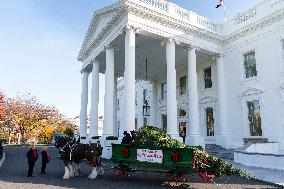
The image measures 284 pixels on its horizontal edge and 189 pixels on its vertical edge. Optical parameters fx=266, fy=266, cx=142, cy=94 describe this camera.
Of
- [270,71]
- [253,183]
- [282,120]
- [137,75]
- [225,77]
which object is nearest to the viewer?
[253,183]

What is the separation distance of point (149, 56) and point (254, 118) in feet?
34.5

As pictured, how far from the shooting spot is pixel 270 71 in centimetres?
1844

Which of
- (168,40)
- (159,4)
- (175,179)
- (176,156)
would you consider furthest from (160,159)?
(159,4)

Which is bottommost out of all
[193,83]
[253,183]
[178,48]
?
[253,183]

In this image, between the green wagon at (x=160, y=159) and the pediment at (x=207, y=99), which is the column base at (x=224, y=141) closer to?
the pediment at (x=207, y=99)

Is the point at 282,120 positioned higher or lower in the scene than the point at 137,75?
lower

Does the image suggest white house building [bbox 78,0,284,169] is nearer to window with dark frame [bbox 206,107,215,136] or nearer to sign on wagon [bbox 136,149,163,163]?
window with dark frame [bbox 206,107,215,136]

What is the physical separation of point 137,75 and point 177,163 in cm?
2230

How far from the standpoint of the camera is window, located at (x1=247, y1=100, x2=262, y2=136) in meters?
19.0

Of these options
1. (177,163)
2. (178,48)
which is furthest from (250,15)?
(177,163)

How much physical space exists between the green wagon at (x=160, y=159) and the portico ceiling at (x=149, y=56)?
36.4ft

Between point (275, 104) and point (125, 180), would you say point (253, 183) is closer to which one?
point (125, 180)

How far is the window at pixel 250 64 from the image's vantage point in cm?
1992

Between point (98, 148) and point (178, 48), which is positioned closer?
point (98, 148)
